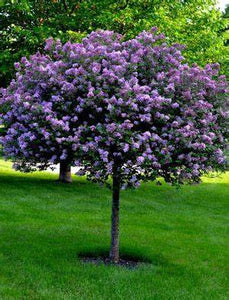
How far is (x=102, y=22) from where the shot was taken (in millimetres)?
20000

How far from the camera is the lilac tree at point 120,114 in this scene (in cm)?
891

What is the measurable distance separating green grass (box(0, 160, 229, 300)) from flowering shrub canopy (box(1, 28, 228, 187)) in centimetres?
196

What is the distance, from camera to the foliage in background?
800 inches

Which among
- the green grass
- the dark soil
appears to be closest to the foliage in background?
the green grass

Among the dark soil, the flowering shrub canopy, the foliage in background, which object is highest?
the foliage in background

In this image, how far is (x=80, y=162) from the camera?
9125 mm

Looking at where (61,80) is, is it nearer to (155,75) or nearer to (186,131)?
(155,75)

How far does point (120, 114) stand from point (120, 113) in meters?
0.06

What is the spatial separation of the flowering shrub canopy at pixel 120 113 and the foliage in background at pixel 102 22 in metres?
9.97

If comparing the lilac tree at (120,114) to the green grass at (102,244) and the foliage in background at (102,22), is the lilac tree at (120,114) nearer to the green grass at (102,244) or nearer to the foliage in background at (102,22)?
the green grass at (102,244)

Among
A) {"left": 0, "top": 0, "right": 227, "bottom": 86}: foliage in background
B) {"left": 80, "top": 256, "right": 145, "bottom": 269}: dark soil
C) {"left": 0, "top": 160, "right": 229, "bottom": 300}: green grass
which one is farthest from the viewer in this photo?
{"left": 0, "top": 0, "right": 227, "bottom": 86}: foliage in background

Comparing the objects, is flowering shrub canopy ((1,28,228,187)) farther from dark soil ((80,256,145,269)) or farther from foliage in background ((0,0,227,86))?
foliage in background ((0,0,227,86))

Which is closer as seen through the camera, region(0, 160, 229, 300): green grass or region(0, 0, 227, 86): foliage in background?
region(0, 160, 229, 300): green grass

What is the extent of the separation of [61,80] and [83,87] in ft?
1.69
